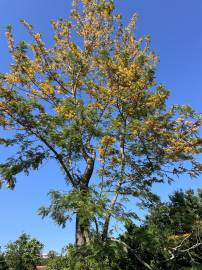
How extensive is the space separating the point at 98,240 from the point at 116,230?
2.21ft

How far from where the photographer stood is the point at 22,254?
129 feet

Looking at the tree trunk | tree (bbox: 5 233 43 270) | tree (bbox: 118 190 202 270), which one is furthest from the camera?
tree (bbox: 5 233 43 270)

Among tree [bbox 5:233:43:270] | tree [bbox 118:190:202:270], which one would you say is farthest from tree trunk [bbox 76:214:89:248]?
tree [bbox 5:233:43:270]

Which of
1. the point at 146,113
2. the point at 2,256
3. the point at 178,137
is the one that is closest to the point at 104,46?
the point at 146,113

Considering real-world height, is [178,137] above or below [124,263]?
above

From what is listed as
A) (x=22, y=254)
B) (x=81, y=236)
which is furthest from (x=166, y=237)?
(x=22, y=254)

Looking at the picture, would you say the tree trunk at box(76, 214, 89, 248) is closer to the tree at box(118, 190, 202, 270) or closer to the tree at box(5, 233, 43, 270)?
the tree at box(118, 190, 202, 270)

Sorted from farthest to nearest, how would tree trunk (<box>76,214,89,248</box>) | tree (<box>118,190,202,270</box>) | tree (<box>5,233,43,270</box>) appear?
1. tree (<box>5,233,43,270</box>)
2. tree trunk (<box>76,214,89,248</box>)
3. tree (<box>118,190,202,270</box>)

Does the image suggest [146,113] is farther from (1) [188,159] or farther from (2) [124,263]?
(2) [124,263]

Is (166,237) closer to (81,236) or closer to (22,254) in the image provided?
(81,236)

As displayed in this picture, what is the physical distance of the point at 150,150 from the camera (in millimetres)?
14234

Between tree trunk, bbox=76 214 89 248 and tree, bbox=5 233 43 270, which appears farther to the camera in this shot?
tree, bbox=5 233 43 270

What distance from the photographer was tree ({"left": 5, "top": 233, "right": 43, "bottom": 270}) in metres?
38.6

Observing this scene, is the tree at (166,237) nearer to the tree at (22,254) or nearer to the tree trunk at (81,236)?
the tree trunk at (81,236)
